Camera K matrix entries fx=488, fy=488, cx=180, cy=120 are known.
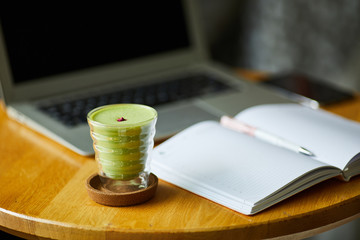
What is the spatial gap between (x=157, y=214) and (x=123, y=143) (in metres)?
0.10

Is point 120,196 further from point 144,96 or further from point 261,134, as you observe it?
point 144,96

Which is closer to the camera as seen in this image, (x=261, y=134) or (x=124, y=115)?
(x=124, y=115)

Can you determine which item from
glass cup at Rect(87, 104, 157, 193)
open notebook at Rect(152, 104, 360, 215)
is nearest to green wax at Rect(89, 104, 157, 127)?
glass cup at Rect(87, 104, 157, 193)

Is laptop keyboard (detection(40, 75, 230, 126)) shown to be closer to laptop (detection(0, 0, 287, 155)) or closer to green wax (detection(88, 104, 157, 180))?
laptop (detection(0, 0, 287, 155))

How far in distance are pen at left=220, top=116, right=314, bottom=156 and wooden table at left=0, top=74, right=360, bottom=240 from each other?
0.28ft

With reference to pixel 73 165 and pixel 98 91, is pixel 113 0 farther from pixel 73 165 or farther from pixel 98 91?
pixel 73 165

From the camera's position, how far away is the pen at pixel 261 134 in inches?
30.7

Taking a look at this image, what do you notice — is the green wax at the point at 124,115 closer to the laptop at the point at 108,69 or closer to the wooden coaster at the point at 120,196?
the wooden coaster at the point at 120,196

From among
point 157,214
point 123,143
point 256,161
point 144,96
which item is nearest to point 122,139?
point 123,143

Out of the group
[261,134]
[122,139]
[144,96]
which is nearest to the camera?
[122,139]

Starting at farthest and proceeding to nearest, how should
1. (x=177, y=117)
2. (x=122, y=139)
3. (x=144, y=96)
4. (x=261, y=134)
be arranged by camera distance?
1. (x=144, y=96)
2. (x=177, y=117)
3. (x=261, y=134)
4. (x=122, y=139)

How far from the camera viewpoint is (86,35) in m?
1.13

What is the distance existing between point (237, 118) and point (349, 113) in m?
0.29

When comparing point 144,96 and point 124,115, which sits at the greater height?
point 124,115
